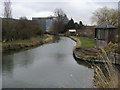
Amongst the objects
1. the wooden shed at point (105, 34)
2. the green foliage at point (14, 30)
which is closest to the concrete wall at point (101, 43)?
the wooden shed at point (105, 34)

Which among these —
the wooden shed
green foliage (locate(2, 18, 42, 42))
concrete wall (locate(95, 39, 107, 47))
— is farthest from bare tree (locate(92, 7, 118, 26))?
concrete wall (locate(95, 39, 107, 47))

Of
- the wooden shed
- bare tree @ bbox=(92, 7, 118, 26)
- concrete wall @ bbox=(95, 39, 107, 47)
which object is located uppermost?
bare tree @ bbox=(92, 7, 118, 26)

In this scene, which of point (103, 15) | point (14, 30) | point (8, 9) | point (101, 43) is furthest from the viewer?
point (103, 15)

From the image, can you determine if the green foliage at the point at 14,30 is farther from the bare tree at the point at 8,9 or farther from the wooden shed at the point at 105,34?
the wooden shed at the point at 105,34

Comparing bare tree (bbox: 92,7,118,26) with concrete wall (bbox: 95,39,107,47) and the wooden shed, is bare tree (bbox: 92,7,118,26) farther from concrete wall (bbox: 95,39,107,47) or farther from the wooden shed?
concrete wall (bbox: 95,39,107,47)

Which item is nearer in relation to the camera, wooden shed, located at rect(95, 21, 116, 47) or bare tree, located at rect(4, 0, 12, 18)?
wooden shed, located at rect(95, 21, 116, 47)

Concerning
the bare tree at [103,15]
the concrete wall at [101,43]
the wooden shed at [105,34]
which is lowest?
the concrete wall at [101,43]

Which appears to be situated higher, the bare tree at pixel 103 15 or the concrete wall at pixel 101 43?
the bare tree at pixel 103 15

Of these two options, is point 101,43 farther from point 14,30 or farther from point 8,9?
point 8,9

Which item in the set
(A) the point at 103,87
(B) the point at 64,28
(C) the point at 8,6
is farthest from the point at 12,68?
(B) the point at 64,28

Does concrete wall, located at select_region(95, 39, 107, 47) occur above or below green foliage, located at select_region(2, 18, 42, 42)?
below

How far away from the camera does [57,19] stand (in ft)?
164

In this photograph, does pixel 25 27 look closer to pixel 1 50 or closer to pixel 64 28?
pixel 1 50

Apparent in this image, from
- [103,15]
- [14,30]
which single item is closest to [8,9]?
[14,30]
